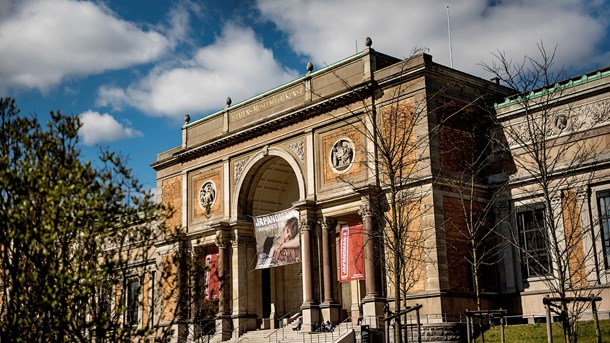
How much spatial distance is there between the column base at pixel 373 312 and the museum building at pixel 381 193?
0.18 ft

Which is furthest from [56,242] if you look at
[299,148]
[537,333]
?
[299,148]

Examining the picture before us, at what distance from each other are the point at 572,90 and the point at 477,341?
10.7 metres

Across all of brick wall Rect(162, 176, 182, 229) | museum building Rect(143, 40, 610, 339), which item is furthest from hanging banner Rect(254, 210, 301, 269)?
brick wall Rect(162, 176, 182, 229)

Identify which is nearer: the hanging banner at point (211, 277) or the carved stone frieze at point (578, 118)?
the hanging banner at point (211, 277)

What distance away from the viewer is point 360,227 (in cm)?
3328

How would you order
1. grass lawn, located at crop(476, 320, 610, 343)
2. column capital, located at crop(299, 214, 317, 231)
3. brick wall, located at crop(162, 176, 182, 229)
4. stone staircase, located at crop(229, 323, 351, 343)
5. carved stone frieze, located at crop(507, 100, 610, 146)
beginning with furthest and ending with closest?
brick wall, located at crop(162, 176, 182, 229) < column capital, located at crop(299, 214, 317, 231) < stone staircase, located at crop(229, 323, 351, 343) < carved stone frieze, located at crop(507, 100, 610, 146) < grass lawn, located at crop(476, 320, 610, 343)

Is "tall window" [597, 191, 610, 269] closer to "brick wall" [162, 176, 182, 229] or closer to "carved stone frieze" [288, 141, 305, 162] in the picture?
"carved stone frieze" [288, 141, 305, 162]

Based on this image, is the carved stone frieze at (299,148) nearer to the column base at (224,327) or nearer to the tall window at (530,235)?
the column base at (224,327)

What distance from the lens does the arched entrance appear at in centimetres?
3988

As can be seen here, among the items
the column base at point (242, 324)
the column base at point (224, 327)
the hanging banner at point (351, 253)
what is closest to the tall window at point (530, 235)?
the hanging banner at point (351, 253)

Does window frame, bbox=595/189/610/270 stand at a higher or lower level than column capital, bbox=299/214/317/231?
lower

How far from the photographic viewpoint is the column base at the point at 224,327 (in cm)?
3894

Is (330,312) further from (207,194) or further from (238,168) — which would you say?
(207,194)

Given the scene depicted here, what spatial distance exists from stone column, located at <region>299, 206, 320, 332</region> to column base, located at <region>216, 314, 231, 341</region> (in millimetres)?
5869
